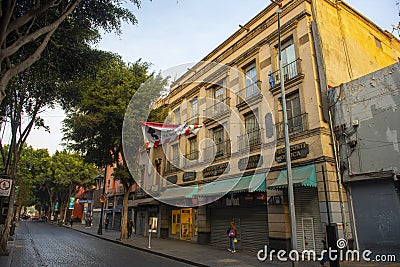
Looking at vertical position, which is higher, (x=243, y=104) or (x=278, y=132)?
(x=243, y=104)

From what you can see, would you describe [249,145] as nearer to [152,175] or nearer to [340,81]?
[340,81]

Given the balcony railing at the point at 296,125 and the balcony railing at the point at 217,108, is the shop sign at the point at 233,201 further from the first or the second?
the balcony railing at the point at 217,108

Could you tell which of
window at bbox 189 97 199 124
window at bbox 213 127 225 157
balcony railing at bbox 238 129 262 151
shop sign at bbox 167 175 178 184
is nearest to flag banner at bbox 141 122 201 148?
balcony railing at bbox 238 129 262 151

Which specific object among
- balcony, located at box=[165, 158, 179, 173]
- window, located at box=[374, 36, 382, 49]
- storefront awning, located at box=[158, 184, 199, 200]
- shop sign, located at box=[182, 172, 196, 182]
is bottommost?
storefront awning, located at box=[158, 184, 199, 200]

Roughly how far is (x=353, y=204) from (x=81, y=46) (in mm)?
12955

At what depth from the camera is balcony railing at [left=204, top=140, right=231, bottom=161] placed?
18.6 m

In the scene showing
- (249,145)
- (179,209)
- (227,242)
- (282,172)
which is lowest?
(227,242)

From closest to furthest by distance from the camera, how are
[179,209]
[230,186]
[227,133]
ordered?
[230,186], [227,133], [179,209]

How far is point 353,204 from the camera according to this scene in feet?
40.6

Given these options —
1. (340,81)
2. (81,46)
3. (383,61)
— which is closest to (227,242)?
(340,81)

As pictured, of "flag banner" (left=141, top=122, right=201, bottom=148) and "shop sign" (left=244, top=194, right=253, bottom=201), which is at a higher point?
"flag banner" (left=141, top=122, right=201, bottom=148)

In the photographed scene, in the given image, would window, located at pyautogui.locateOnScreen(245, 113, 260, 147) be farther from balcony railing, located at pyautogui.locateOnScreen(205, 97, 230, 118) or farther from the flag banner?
the flag banner

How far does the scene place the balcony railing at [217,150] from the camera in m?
18.6

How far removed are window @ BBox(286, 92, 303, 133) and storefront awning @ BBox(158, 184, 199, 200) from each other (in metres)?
8.24
